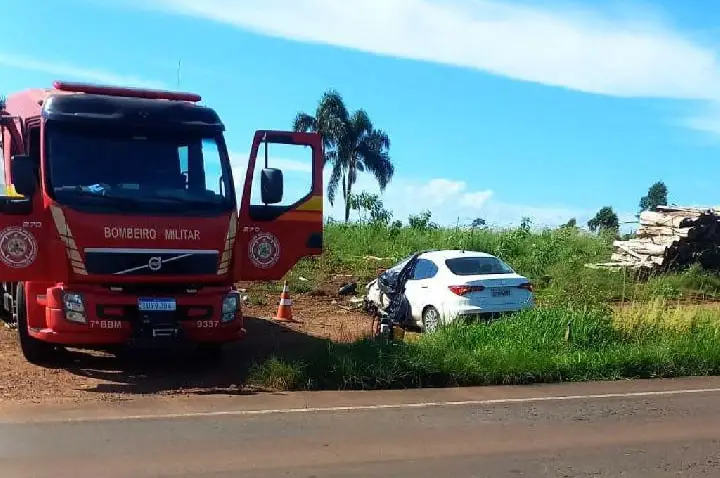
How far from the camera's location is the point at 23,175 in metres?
9.77

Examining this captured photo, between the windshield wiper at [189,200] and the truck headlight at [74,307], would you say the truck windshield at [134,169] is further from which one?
the truck headlight at [74,307]

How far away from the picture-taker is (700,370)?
1273cm

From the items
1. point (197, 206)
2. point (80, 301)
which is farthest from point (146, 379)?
point (197, 206)

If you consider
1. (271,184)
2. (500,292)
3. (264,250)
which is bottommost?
(500,292)

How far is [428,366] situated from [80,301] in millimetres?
4385

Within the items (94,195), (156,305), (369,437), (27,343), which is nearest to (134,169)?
(94,195)

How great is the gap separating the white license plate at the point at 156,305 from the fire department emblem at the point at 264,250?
1.32m

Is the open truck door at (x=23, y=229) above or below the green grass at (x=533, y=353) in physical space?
above

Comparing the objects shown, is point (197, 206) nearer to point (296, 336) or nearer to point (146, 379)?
point (146, 379)

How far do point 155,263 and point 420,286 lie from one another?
692cm

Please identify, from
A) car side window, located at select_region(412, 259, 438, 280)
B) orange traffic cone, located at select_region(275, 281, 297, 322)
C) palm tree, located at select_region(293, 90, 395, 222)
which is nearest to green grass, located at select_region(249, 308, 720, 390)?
car side window, located at select_region(412, 259, 438, 280)

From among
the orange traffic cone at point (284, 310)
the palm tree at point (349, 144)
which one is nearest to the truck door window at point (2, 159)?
the orange traffic cone at point (284, 310)

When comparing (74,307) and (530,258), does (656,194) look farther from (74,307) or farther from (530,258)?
(74,307)

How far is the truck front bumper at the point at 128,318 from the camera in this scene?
1003 cm
